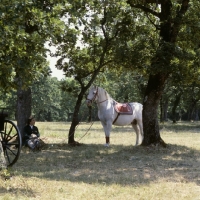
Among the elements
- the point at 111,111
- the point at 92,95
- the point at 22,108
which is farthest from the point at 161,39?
the point at 22,108

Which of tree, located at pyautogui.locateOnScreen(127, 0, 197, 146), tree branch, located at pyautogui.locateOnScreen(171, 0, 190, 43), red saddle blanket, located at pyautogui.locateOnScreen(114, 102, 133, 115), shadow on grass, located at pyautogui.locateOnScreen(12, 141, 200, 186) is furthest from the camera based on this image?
red saddle blanket, located at pyautogui.locateOnScreen(114, 102, 133, 115)

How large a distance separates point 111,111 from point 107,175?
7335mm

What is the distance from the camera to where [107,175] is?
30.8 feet

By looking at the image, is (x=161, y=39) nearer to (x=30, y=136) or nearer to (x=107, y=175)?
(x=30, y=136)

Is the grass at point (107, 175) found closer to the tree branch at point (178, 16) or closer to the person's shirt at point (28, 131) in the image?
the person's shirt at point (28, 131)

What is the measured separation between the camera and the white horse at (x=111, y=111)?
1597 cm

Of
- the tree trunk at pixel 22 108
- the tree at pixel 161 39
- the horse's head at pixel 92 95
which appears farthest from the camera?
the tree trunk at pixel 22 108

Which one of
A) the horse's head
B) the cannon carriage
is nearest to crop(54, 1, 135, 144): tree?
the horse's head

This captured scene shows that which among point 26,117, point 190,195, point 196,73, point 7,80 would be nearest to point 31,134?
point 26,117

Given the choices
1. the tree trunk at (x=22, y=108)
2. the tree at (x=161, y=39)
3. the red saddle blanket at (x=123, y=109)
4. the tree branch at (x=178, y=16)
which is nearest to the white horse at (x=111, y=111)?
the red saddle blanket at (x=123, y=109)

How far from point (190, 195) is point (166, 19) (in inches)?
344

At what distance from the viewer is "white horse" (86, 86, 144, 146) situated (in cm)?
1597

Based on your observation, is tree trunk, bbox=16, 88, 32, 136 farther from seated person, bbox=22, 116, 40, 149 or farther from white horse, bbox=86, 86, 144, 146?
white horse, bbox=86, 86, 144, 146

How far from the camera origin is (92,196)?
702 cm
